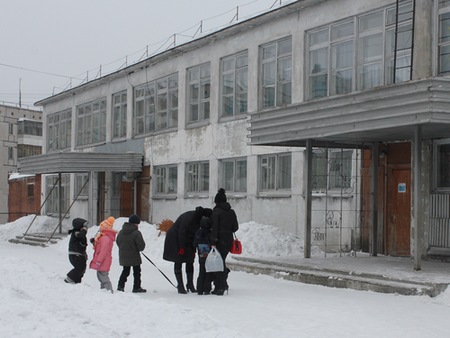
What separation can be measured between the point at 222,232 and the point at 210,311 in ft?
7.46

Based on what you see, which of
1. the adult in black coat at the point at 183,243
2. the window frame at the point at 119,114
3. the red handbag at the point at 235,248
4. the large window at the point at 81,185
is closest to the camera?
the adult in black coat at the point at 183,243

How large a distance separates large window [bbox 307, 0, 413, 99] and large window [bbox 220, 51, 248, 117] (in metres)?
3.51

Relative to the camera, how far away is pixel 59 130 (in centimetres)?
3878

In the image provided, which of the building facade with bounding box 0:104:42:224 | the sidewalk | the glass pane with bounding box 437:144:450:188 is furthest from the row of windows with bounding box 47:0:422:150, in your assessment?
the building facade with bounding box 0:104:42:224

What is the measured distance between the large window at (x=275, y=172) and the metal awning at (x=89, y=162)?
8422 mm

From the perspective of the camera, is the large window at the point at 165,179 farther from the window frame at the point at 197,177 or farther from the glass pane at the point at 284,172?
the glass pane at the point at 284,172

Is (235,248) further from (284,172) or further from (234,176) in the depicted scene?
(234,176)

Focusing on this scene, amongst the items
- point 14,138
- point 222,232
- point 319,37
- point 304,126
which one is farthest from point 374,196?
A: point 14,138

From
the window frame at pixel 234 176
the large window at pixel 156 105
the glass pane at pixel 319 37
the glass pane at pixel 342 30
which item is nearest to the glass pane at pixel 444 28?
the glass pane at pixel 342 30

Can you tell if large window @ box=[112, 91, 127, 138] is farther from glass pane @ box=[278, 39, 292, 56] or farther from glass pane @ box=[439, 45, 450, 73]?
glass pane @ box=[439, 45, 450, 73]

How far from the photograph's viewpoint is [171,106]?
1102 inches

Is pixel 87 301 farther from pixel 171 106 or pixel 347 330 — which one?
pixel 171 106

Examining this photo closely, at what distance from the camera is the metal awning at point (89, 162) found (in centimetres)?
2834

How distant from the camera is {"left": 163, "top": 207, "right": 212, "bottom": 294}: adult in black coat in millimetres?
12398
